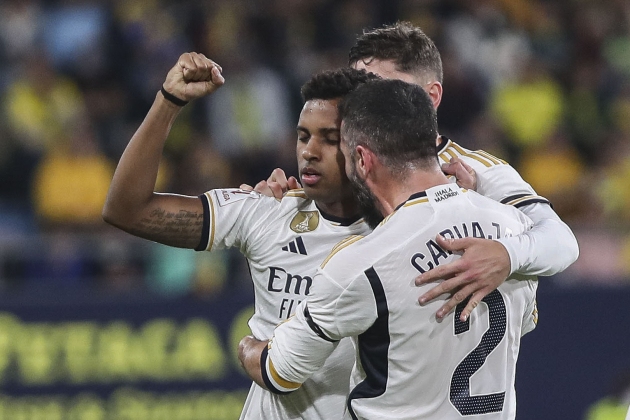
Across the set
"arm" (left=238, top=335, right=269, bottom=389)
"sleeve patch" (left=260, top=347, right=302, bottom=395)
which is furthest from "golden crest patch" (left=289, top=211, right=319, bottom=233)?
"sleeve patch" (left=260, top=347, right=302, bottom=395)

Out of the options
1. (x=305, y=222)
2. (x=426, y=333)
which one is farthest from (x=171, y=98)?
(x=426, y=333)

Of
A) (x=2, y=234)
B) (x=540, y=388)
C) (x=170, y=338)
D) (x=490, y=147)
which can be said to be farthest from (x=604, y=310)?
(x=2, y=234)

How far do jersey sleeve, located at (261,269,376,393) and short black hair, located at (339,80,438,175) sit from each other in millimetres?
433

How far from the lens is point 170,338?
27.1ft

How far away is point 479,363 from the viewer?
347 centimetres

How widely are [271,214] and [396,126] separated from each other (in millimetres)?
845

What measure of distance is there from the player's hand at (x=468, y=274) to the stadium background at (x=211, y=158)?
510 centimetres

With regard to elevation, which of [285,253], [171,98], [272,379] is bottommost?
[272,379]

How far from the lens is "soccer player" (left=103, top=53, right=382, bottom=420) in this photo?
3834 mm

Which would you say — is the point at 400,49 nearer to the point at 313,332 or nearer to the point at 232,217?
the point at 232,217

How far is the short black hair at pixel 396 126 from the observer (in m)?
3.42

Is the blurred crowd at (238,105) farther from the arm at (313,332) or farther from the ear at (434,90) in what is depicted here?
the arm at (313,332)

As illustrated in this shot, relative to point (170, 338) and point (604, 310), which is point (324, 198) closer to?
point (170, 338)

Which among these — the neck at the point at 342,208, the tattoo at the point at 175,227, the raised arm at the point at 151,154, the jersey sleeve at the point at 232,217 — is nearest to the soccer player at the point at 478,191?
the jersey sleeve at the point at 232,217
